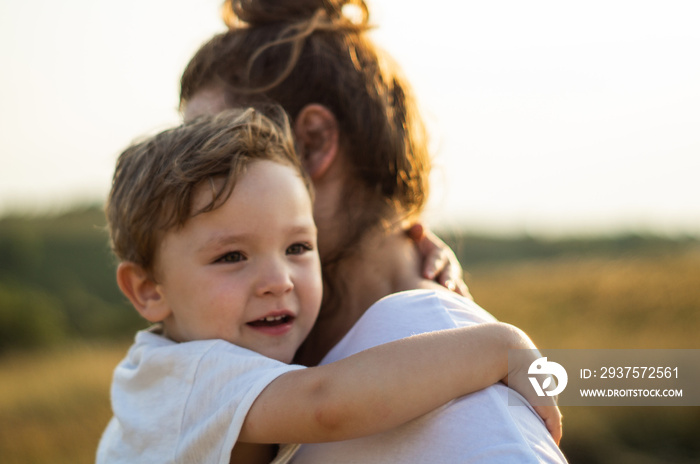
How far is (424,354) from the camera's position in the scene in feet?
5.17

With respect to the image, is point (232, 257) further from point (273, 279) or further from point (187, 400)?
point (187, 400)

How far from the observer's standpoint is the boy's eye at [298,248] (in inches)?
81.4

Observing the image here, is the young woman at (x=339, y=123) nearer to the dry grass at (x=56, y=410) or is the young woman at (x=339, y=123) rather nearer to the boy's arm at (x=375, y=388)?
the boy's arm at (x=375, y=388)

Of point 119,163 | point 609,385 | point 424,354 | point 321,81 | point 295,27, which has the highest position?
point 295,27

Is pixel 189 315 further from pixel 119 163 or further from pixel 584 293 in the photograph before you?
pixel 584 293

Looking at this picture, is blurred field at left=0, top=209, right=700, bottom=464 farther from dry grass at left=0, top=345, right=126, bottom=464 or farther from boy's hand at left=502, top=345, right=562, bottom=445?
boy's hand at left=502, top=345, right=562, bottom=445

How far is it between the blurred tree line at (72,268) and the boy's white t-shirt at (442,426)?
938 centimetres

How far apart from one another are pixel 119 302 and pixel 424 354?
60.2 ft

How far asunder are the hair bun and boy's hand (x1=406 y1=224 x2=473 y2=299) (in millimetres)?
849

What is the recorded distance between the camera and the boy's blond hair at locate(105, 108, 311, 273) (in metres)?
1.93

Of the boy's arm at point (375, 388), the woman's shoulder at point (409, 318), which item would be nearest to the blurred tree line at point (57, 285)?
the woman's shoulder at point (409, 318)

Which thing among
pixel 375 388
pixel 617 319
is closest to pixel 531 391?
pixel 375 388

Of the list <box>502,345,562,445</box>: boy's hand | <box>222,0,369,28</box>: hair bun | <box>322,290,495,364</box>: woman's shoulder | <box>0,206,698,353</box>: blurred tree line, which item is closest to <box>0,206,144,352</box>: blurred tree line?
<box>0,206,698,353</box>: blurred tree line

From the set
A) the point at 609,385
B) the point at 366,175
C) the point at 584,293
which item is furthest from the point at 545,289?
the point at 366,175
